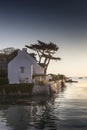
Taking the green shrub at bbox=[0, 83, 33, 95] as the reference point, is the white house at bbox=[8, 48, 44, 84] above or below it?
above

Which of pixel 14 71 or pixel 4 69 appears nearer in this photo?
pixel 14 71

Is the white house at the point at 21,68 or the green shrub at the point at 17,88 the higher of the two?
the white house at the point at 21,68

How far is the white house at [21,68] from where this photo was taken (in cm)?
9369

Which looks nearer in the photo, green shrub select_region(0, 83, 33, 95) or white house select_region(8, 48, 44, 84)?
green shrub select_region(0, 83, 33, 95)

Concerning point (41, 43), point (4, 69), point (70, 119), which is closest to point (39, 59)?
point (41, 43)

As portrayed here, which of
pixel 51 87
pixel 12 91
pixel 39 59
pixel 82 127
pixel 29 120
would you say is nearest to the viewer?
pixel 82 127

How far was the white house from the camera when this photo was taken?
9369 cm

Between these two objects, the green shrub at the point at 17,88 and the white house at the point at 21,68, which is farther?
the white house at the point at 21,68

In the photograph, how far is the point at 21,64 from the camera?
308 feet

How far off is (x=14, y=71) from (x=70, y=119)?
175ft

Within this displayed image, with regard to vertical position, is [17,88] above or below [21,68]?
below

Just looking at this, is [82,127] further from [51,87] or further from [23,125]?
[51,87]

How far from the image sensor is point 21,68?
3713 inches

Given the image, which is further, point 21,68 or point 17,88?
point 21,68
